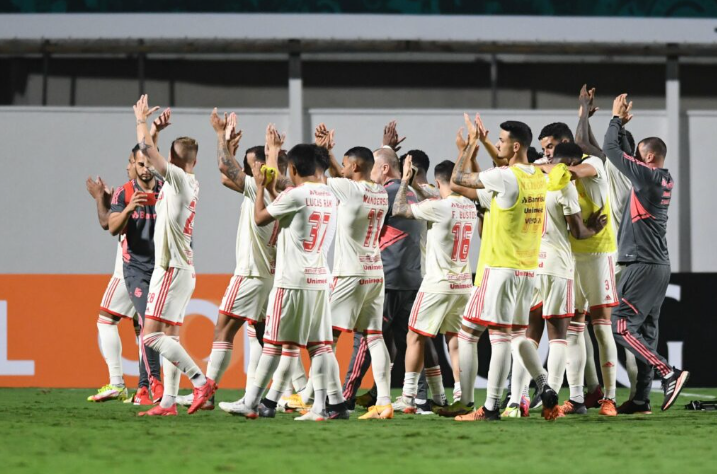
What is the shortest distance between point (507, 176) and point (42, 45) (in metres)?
11.5

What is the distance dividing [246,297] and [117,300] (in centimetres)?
219

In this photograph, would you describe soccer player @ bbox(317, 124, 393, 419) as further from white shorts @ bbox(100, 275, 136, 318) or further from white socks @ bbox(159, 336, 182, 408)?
white shorts @ bbox(100, 275, 136, 318)

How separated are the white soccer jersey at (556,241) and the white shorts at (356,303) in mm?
1350

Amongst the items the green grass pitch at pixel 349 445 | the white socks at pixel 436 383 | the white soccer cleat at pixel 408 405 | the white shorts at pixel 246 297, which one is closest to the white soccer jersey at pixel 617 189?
the white socks at pixel 436 383

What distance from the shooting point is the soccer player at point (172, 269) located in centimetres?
803

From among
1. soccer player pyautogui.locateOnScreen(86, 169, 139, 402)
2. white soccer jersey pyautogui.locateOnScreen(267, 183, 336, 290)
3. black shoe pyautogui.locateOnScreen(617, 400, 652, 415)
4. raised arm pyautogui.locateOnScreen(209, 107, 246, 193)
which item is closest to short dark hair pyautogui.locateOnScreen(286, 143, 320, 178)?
white soccer jersey pyautogui.locateOnScreen(267, 183, 336, 290)

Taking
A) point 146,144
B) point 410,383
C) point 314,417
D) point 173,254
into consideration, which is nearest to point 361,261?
point 410,383

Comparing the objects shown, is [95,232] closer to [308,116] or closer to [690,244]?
[308,116]

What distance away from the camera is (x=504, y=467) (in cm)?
548

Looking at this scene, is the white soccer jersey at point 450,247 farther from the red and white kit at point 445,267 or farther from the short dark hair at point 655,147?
the short dark hair at point 655,147

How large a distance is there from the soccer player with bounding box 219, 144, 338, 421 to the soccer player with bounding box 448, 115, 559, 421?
108 centimetres

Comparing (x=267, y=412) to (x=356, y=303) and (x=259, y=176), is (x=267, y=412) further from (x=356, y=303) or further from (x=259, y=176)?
(x=259, y=176)

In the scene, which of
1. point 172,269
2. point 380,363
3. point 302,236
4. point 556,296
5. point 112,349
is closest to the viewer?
point 302,236

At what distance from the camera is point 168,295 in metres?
8.23
